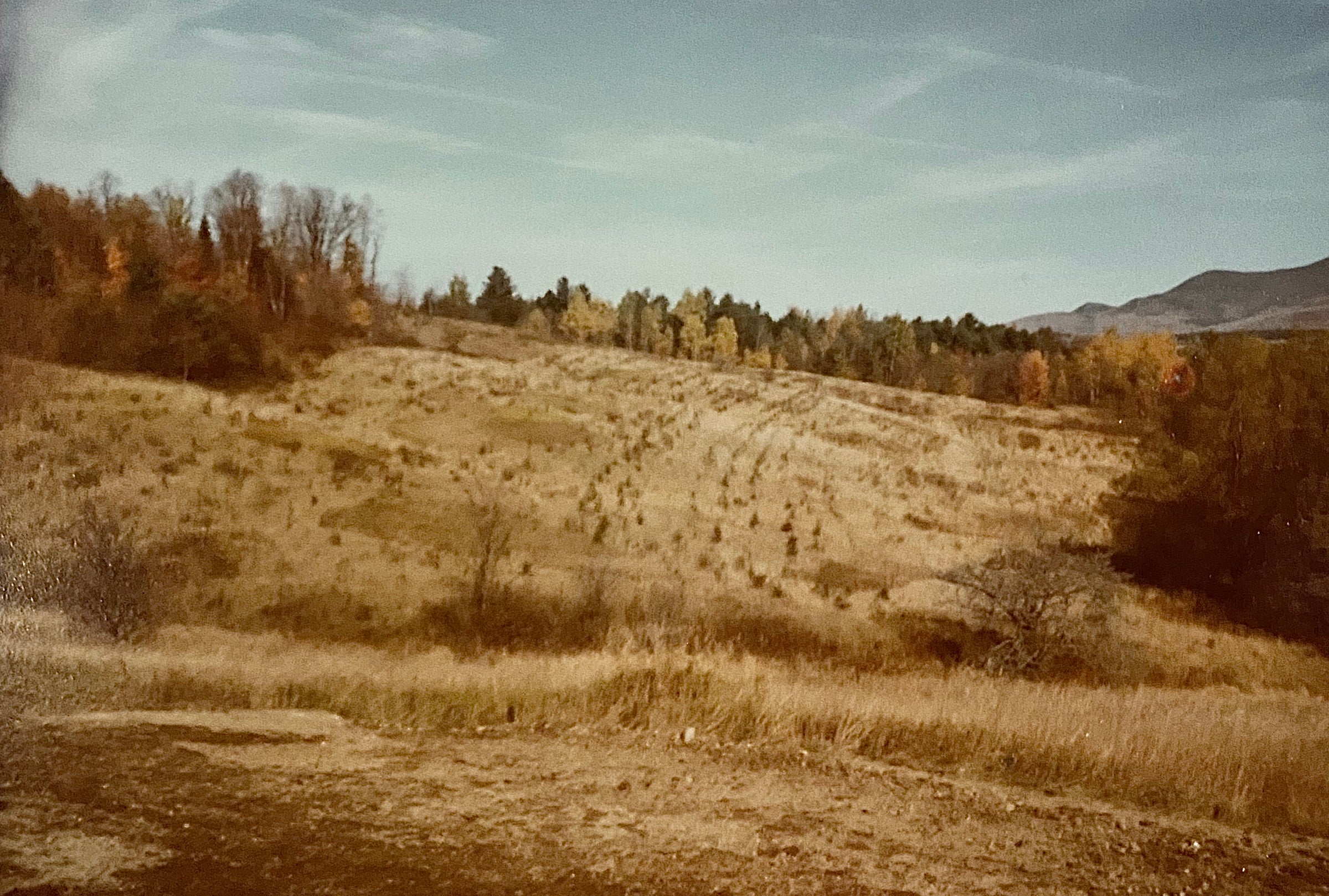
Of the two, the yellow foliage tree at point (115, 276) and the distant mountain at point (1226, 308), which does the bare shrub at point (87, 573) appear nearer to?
the yellow foliage tree at point (115, 276)

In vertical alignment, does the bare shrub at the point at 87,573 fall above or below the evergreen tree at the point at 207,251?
below

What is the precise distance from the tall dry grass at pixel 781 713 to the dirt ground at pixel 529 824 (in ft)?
1.11

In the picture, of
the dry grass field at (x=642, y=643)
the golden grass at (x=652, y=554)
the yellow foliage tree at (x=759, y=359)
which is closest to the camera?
the dry grass field at (x=642, y=643)

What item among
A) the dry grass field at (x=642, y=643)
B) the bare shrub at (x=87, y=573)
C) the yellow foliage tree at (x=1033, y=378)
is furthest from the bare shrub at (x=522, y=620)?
the yellow foliage tree at (x=1033, y=378)

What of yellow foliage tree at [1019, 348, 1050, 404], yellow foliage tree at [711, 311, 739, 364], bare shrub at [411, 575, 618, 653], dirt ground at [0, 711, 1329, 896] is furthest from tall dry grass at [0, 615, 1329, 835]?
yellow foliage tree at [711, 311, 739, 364]

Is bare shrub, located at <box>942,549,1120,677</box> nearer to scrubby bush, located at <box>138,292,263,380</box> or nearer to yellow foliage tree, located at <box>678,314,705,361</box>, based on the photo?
yellow foliage tree, located at <box>678,314,705,361</box>

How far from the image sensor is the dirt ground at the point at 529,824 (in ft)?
14.1

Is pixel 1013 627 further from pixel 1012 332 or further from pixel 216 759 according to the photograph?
pixel 216 759

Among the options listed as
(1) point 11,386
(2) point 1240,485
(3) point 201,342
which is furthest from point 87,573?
(2) point 1240,485

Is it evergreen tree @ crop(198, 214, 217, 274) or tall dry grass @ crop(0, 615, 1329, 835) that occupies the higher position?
evergreen tree @ crop(198, 214, 217, 274)

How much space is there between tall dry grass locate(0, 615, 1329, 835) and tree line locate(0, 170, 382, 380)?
142 inches

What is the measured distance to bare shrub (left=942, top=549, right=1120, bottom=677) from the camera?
10422mm

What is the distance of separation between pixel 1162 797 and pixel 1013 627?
16.0 ft

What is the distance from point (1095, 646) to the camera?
408 inches
